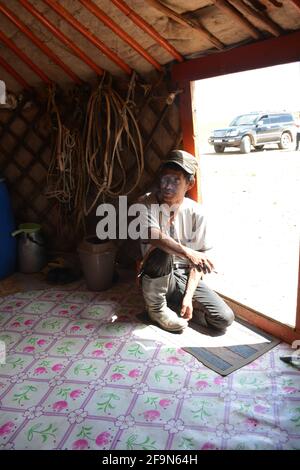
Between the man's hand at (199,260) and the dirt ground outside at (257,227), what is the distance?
14.6 inches

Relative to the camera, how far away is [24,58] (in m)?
2.23

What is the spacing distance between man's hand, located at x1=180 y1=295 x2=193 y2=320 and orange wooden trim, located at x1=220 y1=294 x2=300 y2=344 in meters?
0.30

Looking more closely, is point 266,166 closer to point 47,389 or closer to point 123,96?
point 123,96

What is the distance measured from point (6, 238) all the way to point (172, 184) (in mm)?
1394

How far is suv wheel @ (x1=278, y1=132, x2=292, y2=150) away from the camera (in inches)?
256

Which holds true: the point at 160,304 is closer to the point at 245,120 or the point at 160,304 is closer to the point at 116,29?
the point at 116,29

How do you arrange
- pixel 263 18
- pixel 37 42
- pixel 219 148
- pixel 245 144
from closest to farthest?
1. pixel 263 18
2. pixel 37 42
3. pixel 245 144
4. pixel 219 148

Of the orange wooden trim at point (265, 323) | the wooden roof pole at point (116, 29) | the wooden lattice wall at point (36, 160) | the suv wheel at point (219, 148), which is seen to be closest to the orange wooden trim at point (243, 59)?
the wooden roof pole at point (116, 29)

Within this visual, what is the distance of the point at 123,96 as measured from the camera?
2238 millimetres

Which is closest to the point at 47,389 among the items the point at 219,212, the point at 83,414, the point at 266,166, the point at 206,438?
the point at 83,414

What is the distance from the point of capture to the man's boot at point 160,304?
5.95 ft

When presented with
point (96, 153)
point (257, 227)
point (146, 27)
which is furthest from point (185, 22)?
point (257, 227)

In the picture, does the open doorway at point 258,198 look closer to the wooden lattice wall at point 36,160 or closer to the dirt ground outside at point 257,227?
the dirt ground outside at point 257,227

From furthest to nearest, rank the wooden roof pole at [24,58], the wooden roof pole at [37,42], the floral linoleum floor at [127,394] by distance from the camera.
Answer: the wooden roof pole at [24,58]
the wooden roof pole at [37,42]
the floral linoleum floor at [127,394]
